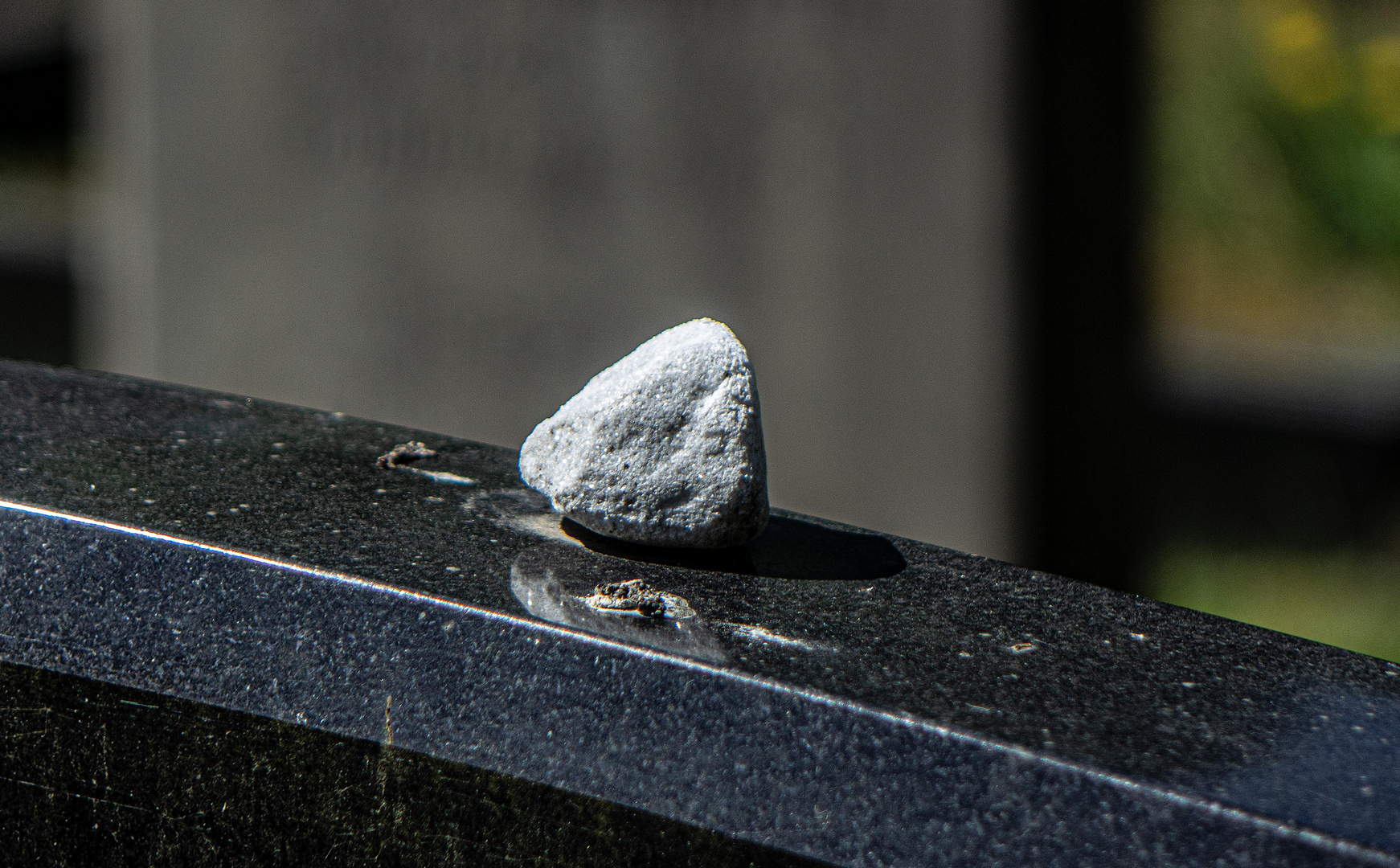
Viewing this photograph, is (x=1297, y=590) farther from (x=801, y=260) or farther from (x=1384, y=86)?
(x=1384, y=86)

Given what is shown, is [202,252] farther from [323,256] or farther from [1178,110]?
[1178,110]

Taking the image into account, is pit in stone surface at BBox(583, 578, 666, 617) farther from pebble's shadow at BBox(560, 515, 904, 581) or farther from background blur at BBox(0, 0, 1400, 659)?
background blur at BBox(0, 0, 1400, 659)

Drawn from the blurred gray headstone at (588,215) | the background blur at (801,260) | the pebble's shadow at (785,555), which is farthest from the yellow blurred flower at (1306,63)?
the pebble's shadow at (785,555)

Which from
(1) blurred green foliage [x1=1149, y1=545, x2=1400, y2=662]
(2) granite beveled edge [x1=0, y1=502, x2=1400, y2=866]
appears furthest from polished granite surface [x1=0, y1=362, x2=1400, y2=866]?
(1) blurred green foliage [x1=1149, y1=545, x2=1400, y2=662]

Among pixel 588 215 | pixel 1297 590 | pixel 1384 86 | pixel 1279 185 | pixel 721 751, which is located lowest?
pixel 1297 590

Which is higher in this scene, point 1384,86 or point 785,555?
point 1384,86

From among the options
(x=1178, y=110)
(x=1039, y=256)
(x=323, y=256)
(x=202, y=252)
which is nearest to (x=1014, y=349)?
(x=1039, y=256)

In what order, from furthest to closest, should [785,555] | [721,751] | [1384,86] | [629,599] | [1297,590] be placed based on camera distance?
[1384,86] < [1297,590] < [785,555] < [629,599] < [721,751]

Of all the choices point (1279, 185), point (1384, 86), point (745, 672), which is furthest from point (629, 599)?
point (1279, 185)
